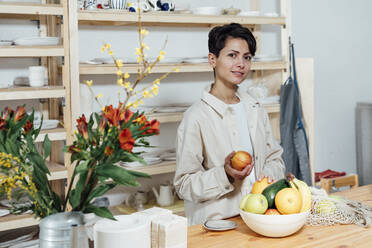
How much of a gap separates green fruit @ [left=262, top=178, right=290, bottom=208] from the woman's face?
75 cm

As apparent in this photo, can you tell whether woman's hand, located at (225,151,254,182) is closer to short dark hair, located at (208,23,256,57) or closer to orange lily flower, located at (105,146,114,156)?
short dark hair, located at (208,23,256,57)

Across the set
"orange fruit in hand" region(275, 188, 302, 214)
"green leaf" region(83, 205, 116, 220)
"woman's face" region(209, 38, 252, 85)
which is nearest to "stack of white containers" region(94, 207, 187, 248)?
"green leaf" region(83, 205, 116, 220)

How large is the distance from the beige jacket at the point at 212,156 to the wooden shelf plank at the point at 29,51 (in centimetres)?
98

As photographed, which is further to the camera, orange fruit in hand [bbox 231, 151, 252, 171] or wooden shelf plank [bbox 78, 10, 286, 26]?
wooden shelf plank [bbox 78, 10, 286, 26]

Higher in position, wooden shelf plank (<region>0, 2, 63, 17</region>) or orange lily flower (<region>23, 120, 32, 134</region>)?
wooden shelf plank (<region>0, 2, 63, 17</region>)

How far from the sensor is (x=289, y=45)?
3.61 meters

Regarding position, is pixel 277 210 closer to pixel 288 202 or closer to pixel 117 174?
pixel 288 202

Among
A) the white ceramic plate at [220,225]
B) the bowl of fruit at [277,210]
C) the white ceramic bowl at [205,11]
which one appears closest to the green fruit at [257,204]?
the bowl of fruit at [277,210]

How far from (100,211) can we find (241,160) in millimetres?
896

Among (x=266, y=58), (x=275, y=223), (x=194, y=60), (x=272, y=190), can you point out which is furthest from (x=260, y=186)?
(x=266, y=58)

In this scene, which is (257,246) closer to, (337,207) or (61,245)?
(337,207)

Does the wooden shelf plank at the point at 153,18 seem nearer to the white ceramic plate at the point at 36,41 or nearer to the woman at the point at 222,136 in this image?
→ the white ceramic plate at the point at 36,41

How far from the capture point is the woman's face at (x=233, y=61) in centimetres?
229

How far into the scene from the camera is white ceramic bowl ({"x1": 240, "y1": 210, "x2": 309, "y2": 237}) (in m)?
1.56
